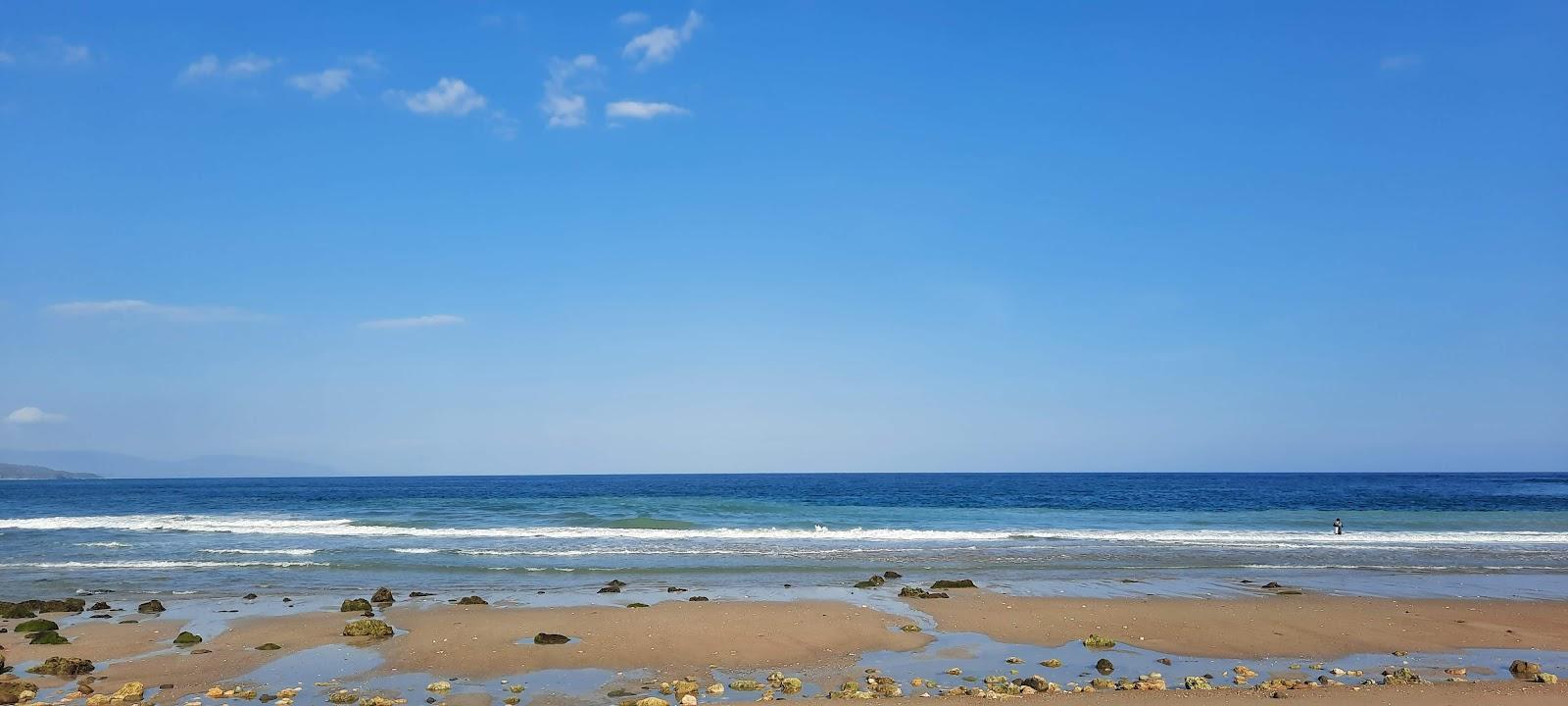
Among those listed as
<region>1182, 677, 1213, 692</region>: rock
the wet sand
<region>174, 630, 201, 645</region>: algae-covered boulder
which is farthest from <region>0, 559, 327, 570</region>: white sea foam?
<region>1182, 677, 1213, 692</region>: rock

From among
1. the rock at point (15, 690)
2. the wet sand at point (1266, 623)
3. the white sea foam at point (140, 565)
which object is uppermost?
the rock at point (15, 690)

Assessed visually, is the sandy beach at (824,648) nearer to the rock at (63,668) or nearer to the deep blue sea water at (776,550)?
the rock at (63,668)

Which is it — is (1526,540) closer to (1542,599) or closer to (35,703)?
(1542,599)

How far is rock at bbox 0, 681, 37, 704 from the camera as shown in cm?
1075

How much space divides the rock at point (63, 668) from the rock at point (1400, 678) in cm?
1713

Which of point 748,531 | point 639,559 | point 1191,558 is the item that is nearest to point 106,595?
point 639,559

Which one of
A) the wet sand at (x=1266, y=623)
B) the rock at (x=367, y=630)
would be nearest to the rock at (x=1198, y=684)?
the wet sand at (x=1266, y=623)

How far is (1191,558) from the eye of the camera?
26.2 meters

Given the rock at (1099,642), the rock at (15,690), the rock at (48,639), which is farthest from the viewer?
the rock at (48,639)

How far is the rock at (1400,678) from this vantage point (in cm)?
1121

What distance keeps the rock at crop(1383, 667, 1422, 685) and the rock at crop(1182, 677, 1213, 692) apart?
2.23 meters

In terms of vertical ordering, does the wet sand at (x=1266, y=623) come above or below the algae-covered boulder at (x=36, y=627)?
below

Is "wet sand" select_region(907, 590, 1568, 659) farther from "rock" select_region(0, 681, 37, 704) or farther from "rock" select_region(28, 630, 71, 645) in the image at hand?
"rock" select_region(28, 630, 71, 645)

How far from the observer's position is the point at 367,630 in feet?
48.3
